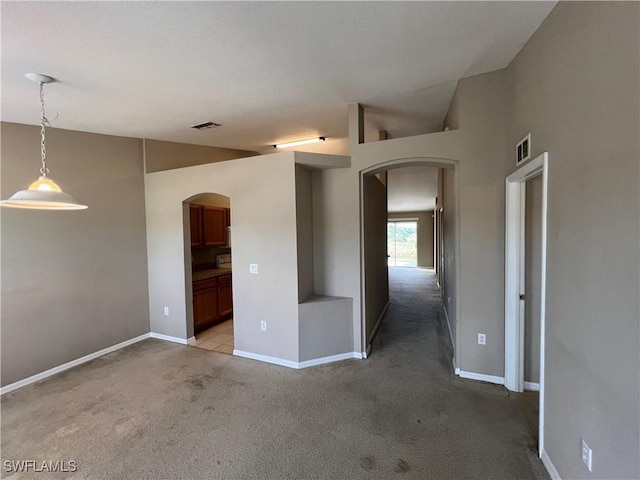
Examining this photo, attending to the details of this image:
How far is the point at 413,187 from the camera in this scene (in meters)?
8.48

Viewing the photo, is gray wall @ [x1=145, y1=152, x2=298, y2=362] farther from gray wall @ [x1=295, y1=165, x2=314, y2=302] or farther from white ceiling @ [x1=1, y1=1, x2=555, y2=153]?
white ceiling @ [x1=1, y1=1, x2=555, y2=153]

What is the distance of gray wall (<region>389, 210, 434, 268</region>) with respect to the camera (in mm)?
13008

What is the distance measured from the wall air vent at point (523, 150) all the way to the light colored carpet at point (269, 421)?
2.13m

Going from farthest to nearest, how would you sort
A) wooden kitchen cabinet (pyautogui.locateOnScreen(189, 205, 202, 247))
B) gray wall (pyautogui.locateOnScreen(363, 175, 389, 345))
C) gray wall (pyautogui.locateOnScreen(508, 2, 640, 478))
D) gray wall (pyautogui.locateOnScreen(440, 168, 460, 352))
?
1. wooden kitchen cabinet (pyautogui.locateOnScreen(189, 205, 202, 247))
2. gray wall (pyautogui.locateOnScreen(363, 175, 389, 345))
3. gray wall (pyautogui.locateOnScreen(440, 168, 460, 352))
4. gray wall (pyautogui.locateOnScreen(508, 2, 640, 478))

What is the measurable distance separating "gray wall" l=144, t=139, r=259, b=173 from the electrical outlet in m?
5.23

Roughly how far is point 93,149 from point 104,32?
234cm

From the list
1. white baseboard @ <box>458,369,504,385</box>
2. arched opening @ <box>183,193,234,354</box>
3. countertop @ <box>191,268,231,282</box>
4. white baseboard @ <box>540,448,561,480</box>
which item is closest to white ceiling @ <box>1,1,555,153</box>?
arched opening @ <box>183,193,234,354</box>

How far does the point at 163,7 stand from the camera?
1.70m

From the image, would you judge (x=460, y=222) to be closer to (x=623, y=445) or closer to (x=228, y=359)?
(x=623, y=445)

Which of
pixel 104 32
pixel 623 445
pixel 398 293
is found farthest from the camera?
pixel 398 293

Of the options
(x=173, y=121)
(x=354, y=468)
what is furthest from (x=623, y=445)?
(x=173, y=121)

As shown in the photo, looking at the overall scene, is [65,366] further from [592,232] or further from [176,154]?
[592,232]

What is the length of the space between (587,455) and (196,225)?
16.6ft
